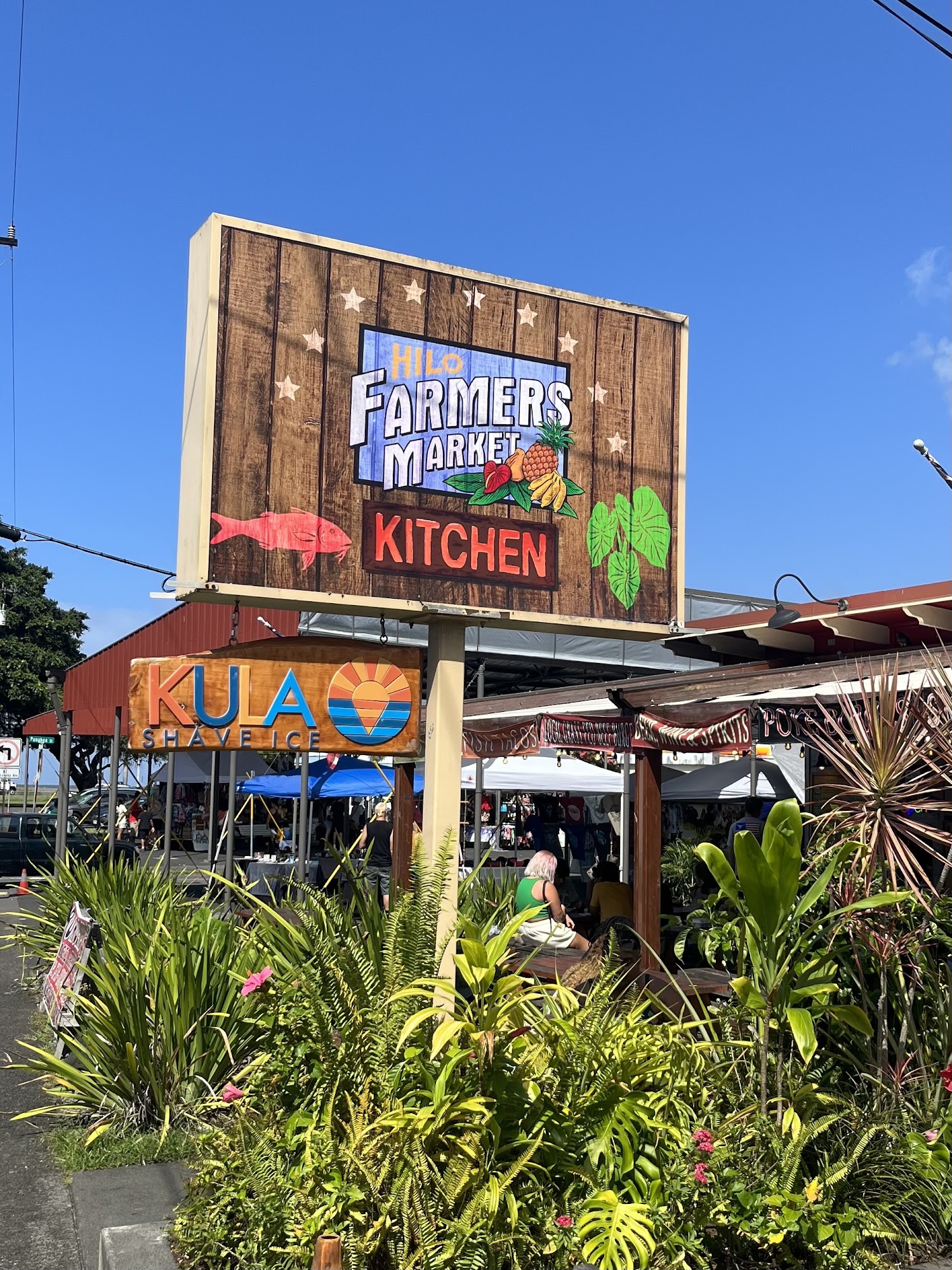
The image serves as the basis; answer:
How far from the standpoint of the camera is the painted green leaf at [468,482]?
559 centimetres

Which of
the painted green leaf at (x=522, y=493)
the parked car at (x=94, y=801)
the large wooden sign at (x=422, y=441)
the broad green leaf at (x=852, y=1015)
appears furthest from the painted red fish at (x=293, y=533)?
the parked car at (x=94, y=801)

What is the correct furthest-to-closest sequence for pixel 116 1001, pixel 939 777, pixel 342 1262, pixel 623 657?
pixel 623 657, pixel 116 1001, pixel 939 777, pixel 342 1262

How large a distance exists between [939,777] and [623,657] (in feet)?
57.4

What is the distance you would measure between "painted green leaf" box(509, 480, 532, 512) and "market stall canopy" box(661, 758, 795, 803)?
1029 centimetres

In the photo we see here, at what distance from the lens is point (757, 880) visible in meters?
4.82

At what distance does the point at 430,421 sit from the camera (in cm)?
558

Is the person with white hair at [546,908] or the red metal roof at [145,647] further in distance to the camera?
the red metal roof at [145,647]

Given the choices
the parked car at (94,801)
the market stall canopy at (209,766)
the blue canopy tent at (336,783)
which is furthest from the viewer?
the parked car at (94,801)

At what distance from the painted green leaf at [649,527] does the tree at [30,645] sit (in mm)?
45280

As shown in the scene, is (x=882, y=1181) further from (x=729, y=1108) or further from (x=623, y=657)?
(x=623, y=657)

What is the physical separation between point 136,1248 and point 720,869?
8.84 feet

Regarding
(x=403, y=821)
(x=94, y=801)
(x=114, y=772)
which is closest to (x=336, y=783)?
(x=114, y=772)

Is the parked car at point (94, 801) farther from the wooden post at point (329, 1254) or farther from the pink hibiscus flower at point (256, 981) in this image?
the wooden post at point (329, 1254)

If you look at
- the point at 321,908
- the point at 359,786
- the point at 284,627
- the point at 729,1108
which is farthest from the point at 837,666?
the point at 284,627
